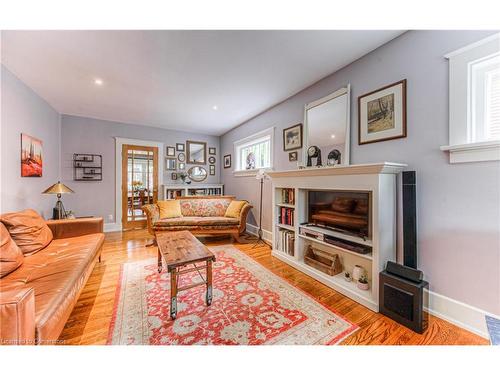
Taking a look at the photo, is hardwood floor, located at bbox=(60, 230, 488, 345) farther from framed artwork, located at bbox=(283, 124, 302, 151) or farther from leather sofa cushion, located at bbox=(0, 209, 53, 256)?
framed artwork, located at bbox=(283, 124, 302, 151)

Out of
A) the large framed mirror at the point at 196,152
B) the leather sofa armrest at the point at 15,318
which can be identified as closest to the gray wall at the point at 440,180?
the leather sofa armrest at the point at 15,318

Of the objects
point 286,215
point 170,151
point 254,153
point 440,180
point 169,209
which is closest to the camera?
point 440,180

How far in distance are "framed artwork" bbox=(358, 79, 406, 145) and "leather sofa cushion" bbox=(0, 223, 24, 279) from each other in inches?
130

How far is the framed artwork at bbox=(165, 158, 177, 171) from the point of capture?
490 centimetres

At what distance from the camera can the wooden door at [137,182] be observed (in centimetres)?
448

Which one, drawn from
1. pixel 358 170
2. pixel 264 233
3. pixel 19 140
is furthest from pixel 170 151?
pixel 358 170

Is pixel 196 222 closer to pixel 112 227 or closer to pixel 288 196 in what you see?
pixel 288 196

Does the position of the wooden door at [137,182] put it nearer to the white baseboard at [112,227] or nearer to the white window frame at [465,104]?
the white baseboard at [112,227]

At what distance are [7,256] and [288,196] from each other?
281cm

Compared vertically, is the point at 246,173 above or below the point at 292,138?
below

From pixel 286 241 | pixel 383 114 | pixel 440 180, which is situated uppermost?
pixel 383 114

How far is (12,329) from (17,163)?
2582 mm

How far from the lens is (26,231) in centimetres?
187
